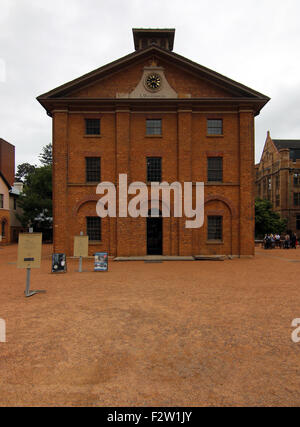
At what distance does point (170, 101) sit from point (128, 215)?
353 inches

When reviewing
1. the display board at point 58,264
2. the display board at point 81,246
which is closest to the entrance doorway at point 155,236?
the display board at point 81,246

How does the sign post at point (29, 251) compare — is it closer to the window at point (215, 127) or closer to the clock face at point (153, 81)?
the clock face at point (153, 81)

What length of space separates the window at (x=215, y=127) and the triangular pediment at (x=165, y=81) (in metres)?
1.84

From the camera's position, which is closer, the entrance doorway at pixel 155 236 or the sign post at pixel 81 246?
the sign post at pixel 81 246

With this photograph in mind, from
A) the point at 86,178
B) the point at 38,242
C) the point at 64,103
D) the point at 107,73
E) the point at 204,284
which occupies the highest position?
the point at 107,73

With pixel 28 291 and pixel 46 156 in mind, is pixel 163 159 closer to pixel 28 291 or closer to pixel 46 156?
pixel 28 291

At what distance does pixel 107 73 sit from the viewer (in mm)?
19734

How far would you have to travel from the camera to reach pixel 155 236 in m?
20.0

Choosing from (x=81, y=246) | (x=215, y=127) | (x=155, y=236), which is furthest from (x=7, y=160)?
(x=81, y=246)

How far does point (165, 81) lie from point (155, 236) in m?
11.7

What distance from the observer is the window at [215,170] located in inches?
797

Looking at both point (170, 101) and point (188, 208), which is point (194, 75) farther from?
point (188, 208)

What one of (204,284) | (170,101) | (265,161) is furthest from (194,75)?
(265,161)
